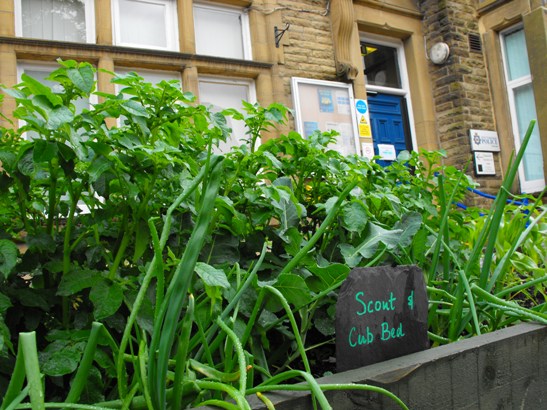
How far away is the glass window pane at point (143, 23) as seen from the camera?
187 inches

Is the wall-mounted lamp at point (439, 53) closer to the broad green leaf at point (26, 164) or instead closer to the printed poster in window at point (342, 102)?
the printed poster in window at point (342, 102)

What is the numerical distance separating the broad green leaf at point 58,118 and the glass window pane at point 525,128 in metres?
6.91

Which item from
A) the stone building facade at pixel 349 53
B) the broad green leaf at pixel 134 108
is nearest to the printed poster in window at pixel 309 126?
the stone building facade at pixel 349 53

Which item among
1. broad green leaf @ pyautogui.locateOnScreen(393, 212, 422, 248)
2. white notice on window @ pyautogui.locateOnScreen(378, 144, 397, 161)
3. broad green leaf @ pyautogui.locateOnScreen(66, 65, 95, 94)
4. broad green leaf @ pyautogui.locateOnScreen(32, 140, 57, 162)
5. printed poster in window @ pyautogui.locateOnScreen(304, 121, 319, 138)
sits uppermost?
printed poster in window @ pyautogui.locateOnScreen(304, 121, 319, 138)

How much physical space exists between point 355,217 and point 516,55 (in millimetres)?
6854

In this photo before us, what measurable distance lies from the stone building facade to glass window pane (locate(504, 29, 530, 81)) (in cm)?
1

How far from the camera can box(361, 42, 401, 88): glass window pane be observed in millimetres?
6605

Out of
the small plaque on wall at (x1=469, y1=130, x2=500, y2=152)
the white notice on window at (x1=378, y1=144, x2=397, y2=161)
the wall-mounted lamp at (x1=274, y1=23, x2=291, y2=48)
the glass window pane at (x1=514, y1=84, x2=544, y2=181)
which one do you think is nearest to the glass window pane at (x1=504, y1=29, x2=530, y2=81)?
the glass window pane at (x1=514, y1=84, x2=544, y2=181)

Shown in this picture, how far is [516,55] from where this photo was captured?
6.70 metres

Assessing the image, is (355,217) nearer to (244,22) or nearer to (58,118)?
(58,118)

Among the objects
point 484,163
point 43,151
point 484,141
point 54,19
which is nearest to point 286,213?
point 43,151

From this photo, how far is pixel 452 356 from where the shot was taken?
84cm

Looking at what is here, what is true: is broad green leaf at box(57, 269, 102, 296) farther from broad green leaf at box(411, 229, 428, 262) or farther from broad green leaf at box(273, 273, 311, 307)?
broad green leaf at box(411, 229, 428, 262)

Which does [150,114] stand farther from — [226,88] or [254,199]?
[226,88]
